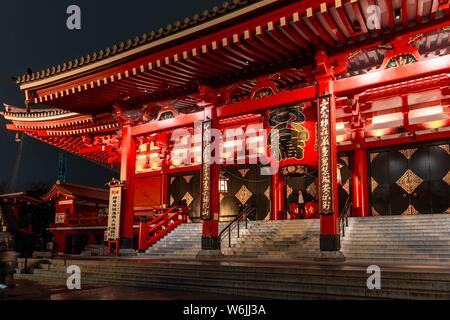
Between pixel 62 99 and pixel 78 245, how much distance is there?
27.1 feet

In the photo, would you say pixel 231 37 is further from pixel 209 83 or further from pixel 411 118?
pixel 411 118

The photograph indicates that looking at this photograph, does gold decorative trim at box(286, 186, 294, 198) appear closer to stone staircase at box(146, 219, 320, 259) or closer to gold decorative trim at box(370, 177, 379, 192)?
stone staircase at box(146, 219, 320, 259)

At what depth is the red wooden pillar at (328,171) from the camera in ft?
32.5

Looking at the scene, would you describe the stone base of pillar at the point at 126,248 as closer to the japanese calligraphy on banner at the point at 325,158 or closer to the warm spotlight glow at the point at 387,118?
the japanese calligraphy on banner at the point at 325,158

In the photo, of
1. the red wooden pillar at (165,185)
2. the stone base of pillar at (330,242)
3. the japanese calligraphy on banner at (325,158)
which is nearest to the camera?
the stone base of pillar at (330,242)

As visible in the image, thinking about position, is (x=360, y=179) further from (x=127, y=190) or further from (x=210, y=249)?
(x=127, y=190)

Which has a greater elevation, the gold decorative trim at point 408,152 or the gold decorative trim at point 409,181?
the gold decorative trim at point 408,152

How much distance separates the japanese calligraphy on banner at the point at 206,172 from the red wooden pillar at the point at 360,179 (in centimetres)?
→ 667

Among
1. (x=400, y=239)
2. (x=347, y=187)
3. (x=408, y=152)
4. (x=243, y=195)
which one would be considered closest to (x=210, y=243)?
(x=400, y=239)

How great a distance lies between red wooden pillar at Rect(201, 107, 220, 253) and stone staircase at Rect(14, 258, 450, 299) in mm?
2421

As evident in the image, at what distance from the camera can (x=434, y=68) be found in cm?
928

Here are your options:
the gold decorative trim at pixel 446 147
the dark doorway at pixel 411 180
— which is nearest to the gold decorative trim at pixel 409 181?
the dark doorway at pixel 411 180

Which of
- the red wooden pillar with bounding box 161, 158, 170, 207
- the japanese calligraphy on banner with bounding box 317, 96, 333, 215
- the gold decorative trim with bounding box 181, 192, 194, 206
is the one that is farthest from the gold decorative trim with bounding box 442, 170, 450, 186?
the red wooden pillar with bounding box 161, 158, 170, 207

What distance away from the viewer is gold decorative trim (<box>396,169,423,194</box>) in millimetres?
15219
